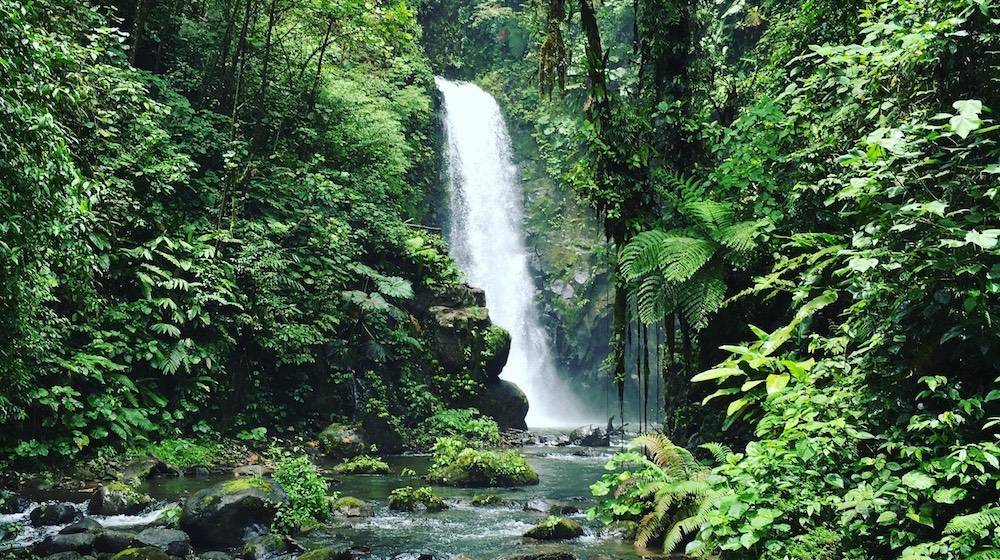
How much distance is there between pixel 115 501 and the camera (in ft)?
26.7

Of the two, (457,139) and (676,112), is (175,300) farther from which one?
(457,139)

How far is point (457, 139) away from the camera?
26.1 meters

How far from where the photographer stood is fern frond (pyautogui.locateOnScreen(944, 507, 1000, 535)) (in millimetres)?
3162

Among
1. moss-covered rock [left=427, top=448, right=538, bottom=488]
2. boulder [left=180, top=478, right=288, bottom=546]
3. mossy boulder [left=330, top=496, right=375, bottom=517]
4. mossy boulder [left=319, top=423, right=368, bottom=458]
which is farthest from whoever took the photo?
mossy boulder [left=319, top=423, right=368, bottom=458]

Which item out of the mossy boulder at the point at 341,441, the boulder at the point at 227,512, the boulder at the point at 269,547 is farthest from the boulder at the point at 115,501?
the mossy boulder at the point at 341,441

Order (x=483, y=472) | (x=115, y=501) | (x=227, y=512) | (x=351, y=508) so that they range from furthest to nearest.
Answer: (x=483, y=472) → (x=351, y=508) → (x=115, y=501) → (x=227, y=512)

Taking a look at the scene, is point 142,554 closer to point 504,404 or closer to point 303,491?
point 303,491

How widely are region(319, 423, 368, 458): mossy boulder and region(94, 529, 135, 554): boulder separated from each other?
669 centimetres

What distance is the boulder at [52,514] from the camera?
7484 millimetres

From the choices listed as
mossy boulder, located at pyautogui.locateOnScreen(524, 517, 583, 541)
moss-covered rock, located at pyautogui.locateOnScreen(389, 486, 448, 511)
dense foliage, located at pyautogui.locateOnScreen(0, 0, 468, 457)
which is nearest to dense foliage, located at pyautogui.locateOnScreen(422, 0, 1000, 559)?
mossy boulder, located at pyautogui.locateOnScreen(524, 517, 583, 541)

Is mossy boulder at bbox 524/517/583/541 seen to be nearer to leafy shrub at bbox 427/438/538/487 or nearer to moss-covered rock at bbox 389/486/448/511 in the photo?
moss-covered rock at bbox 389/486/448/511

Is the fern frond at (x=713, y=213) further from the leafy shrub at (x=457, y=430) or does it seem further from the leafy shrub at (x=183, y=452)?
the leafy shrub at (x=457, y=430)

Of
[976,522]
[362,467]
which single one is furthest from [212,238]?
[976,522]

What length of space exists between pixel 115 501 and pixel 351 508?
8.55 feet
